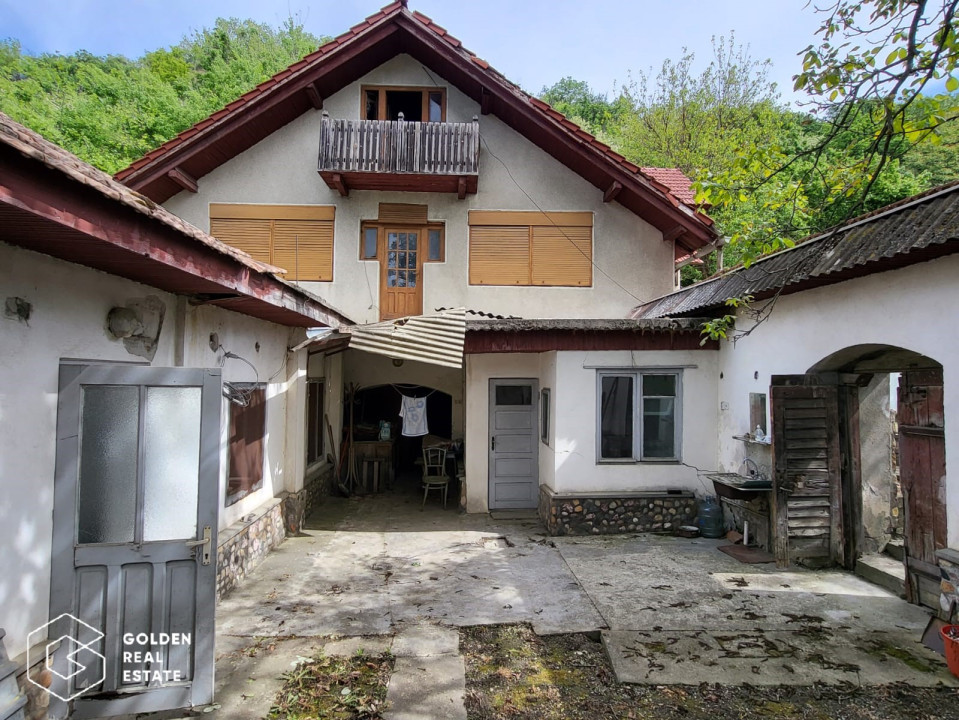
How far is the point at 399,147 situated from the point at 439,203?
1307mm

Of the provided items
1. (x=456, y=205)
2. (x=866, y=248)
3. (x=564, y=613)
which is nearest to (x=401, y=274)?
(x=456, y=205)

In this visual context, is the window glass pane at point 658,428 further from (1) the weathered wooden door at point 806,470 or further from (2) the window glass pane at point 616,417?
(1) the weathered wooden door at point 806,470

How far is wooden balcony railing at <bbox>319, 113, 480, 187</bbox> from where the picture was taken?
9.78m

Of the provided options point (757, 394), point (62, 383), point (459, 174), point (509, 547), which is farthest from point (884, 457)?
point (62, 383)

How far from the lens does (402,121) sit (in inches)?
389

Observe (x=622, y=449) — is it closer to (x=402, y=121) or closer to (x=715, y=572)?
(x=715, y=572)

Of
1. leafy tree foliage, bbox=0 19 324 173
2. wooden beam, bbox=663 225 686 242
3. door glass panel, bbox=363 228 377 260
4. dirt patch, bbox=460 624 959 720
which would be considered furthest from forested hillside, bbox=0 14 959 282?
dirt patch, bbox=460 624 959 720

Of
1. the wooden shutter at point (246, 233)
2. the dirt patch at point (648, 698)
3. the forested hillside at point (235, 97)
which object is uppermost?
the forested hillside at point (235, 97)

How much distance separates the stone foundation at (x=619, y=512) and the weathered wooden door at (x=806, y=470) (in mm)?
1823

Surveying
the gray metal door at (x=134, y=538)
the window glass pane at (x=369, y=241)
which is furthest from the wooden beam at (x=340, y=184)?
the gray metal door at (x=134, y=538)

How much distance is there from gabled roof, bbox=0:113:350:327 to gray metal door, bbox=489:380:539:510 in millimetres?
5438

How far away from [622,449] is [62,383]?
7.08 meters

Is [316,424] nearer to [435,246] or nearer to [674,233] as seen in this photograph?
[435,246]

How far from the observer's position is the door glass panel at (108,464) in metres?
3.77
